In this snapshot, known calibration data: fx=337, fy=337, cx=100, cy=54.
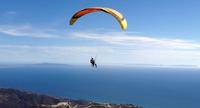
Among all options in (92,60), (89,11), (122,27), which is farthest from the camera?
(92,60)

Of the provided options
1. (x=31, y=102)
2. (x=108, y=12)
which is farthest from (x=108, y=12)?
(x=31, y=102)

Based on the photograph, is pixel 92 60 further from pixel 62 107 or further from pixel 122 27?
pixel 62 107

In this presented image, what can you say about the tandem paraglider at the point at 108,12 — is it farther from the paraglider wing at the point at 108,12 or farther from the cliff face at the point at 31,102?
the cliff face at the point at 31,102

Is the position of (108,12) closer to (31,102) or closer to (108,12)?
(108,12)

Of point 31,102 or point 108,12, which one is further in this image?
point 31,102

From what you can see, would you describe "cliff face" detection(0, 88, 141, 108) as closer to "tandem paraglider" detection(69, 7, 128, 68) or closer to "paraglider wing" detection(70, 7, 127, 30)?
"tandem paraglider" detection(69, 7, 128, 68)

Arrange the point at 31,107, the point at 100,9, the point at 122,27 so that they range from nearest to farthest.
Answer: the point at 122,27 → the point at 100,9 → the point at 31,107

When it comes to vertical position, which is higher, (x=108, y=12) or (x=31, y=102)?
(x=108, y=12)

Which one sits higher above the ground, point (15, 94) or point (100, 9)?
point (100, 9)

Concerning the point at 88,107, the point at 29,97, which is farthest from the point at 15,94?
the point at 88,107

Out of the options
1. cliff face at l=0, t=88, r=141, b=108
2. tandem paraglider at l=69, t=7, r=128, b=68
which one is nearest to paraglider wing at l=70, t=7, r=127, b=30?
tandem paraglider at l=69, t=7, r=128, b=68

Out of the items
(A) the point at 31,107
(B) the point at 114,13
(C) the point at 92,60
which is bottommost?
(A) the point at 31,107
